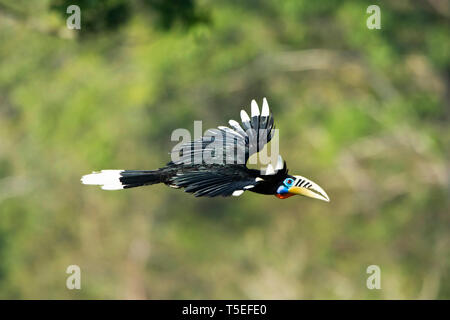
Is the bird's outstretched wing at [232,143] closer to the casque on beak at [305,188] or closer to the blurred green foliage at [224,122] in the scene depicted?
the casque on beak at [305,188]

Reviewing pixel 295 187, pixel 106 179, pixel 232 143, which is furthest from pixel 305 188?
pixel 106 179

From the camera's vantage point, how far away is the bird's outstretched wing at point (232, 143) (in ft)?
12.4

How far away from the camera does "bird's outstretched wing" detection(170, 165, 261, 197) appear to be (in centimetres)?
345

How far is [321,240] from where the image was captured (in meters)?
21.1

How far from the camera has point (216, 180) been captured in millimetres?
3566

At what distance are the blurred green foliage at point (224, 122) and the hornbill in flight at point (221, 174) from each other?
10496 millimetres

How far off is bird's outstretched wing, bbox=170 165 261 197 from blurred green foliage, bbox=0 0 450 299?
10771 millimetres

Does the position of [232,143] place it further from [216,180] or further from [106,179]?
[106,179]

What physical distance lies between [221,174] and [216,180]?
0.22 feet

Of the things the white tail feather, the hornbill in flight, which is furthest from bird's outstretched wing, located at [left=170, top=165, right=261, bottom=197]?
the white tail feather

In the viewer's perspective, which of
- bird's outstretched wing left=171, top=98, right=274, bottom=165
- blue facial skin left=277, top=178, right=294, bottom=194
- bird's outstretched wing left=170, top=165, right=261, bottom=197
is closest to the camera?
bird's outstretched wing left=170, top=165, right=261, bottom=197

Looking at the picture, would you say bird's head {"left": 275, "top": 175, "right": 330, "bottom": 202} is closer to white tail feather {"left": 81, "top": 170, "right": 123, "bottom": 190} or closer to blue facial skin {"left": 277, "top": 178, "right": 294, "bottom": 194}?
blue facial skin {"left": 277, "top": 178, "right": 294, "bottom": 194}

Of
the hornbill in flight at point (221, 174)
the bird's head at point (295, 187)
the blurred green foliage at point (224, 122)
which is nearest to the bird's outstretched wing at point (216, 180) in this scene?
the hornbill in flight at point (221, 174)
